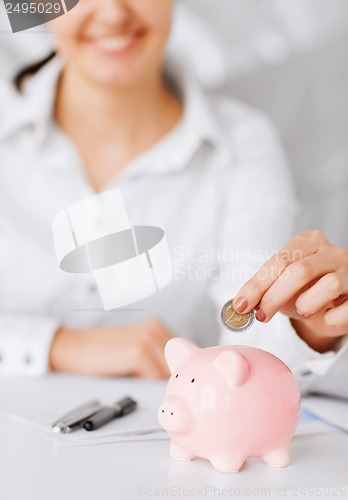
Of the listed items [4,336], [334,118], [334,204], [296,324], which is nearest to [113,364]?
[4,336]

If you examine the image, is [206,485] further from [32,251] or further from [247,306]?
[32,251]

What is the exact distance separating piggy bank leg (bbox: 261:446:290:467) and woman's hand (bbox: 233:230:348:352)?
0.31 ft

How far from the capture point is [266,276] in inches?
20.7

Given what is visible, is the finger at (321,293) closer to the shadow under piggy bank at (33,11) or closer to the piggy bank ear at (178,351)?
the piggy bank ear at (178,351)

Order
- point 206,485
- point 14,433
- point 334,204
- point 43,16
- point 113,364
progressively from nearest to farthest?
point 206,485
point 14,433
point 43,16
point 113,364
point 334,204

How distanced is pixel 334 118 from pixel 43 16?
64 cm

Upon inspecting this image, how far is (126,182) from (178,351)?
50 centimetres

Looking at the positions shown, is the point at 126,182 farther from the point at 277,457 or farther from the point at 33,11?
the point at 277,457

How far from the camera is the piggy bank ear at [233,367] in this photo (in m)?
0.48

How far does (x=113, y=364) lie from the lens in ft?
2.71

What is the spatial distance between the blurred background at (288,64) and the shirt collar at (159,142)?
0.21m

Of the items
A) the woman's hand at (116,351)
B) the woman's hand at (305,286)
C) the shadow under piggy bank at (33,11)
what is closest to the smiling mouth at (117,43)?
the shadow under piggy bank at (33,11)

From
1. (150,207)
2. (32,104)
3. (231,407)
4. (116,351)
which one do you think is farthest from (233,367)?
(32,104)

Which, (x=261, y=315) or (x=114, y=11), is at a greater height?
(x=114, y=11)
